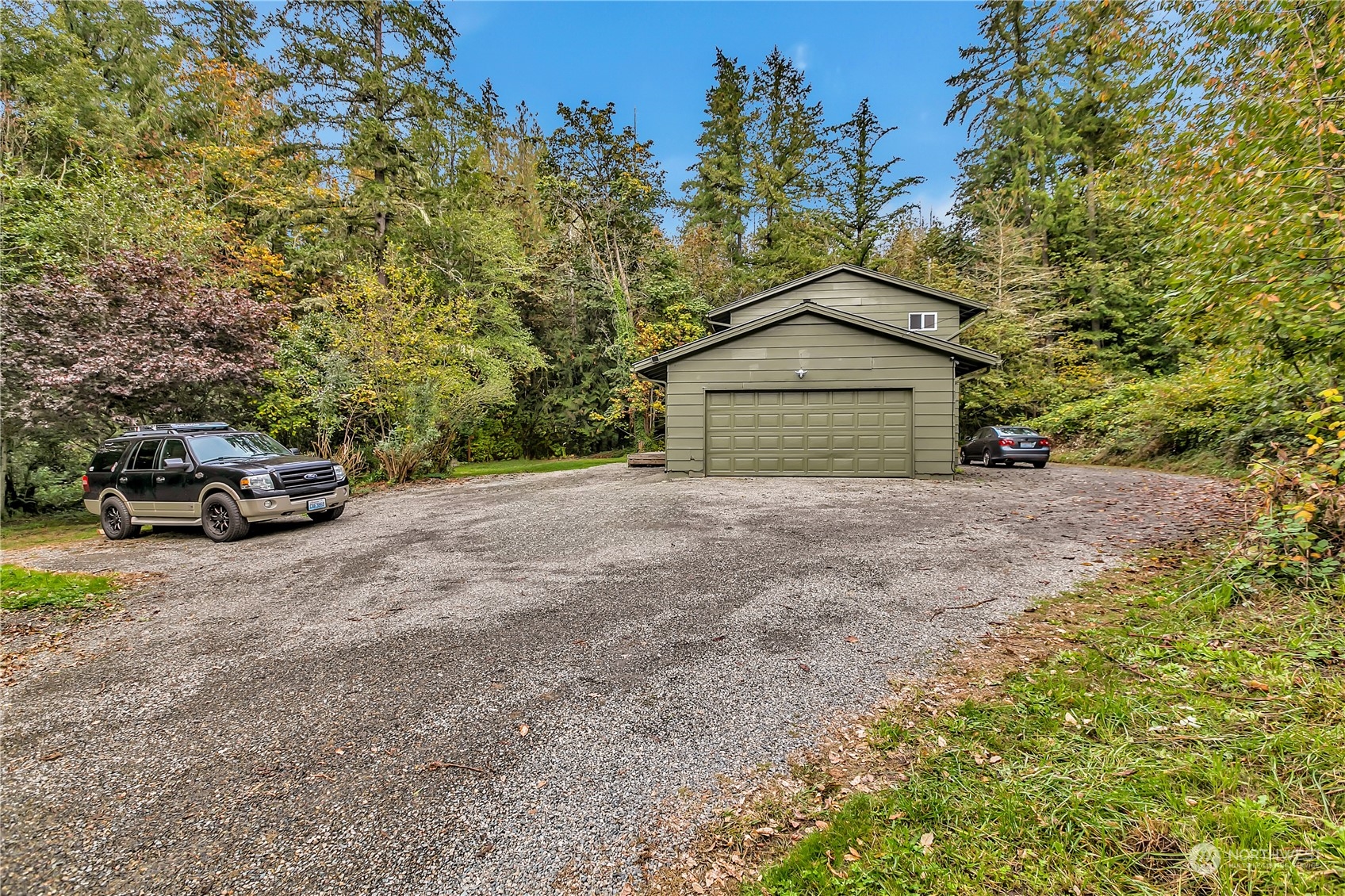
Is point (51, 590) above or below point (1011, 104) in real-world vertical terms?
below

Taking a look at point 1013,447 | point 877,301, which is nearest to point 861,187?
point 877,301

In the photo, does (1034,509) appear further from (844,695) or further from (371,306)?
(371,306)

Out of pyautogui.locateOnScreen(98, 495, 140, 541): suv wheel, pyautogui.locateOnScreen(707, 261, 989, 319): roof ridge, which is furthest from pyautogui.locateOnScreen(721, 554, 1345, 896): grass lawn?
pyautogui.locateOnScreen(707, 261, 989, 319): roof ridge

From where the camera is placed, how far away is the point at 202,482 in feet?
24.0

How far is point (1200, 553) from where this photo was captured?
4863 mm

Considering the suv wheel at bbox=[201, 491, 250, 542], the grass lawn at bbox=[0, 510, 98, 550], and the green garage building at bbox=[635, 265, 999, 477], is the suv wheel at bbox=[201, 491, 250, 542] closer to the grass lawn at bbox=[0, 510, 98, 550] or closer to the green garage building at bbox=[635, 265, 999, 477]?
the grass lawn at bbox=[0, 510, 98, 550]

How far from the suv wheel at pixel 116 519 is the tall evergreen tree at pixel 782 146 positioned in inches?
888

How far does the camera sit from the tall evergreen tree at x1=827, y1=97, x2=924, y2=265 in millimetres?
24312

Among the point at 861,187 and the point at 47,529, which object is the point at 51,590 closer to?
the point at 47,529

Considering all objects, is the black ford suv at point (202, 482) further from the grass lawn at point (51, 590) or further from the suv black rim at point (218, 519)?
the grass lawn at point (51, 590)

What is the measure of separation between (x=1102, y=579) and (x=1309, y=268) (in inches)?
109

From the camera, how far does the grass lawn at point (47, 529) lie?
26.8 feet

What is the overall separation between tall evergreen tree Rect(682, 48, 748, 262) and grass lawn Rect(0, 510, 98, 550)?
77.2 feet

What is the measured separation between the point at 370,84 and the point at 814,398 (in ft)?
50.4
